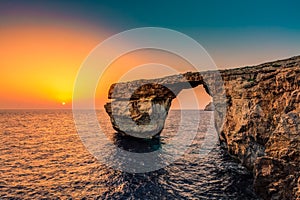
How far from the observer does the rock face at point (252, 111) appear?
15.4m

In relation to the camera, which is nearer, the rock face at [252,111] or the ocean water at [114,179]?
the rock face at [252,111]

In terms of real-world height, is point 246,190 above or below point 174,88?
below

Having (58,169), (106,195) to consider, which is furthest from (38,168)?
(106,195)

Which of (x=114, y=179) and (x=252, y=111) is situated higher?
(x=252, y=111)

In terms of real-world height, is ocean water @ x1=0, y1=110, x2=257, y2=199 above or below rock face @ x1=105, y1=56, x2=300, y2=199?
below

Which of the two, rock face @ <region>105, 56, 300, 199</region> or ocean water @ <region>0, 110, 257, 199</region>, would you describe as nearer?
rock face @ <region>105, 56, 300, 199</region>

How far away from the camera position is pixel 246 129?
2470cm

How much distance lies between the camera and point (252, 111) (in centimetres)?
2369

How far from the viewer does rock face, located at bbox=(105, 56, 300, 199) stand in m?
15.4

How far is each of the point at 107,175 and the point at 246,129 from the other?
17.7 meters

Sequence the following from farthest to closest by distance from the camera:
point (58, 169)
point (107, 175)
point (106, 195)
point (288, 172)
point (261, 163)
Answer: point (58, 169) → point (107, 175) → point (106, 195) → point (261, 163) → point (288, 172)

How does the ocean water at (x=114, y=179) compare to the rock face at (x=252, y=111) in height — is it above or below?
below

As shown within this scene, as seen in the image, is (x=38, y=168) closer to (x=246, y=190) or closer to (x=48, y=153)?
(x=48, y=153)

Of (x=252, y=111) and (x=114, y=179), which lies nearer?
(x=114, y=179)
